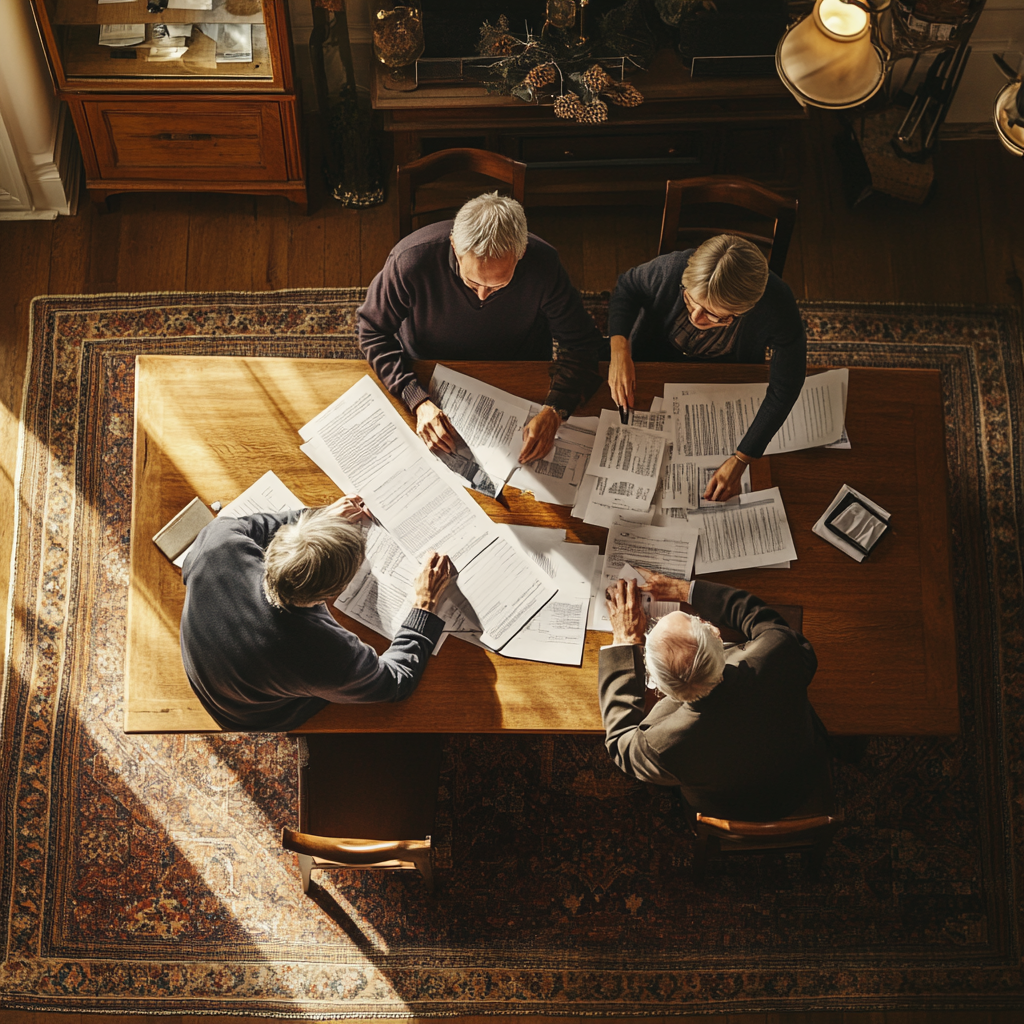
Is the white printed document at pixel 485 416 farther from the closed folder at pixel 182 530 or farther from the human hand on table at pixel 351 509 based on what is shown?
the closed folder at pixel 182 530

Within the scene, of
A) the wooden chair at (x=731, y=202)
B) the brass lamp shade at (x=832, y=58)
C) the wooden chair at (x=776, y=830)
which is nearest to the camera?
the brass lamp shade at (x=832, y=58)

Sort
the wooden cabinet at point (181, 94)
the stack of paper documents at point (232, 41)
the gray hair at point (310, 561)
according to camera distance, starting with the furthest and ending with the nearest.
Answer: the stack of paper documents at point (232, 41)
the wooden cabinet at point (181, 94)
the gray hair at point (310, 561)

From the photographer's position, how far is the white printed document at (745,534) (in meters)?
2.21

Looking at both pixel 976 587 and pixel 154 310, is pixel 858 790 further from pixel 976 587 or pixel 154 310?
pixel 154 310

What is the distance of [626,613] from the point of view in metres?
2.13

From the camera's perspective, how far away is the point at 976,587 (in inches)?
121

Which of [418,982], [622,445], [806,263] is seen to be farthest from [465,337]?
[418,982]

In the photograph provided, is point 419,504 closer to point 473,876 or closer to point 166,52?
point 473,876

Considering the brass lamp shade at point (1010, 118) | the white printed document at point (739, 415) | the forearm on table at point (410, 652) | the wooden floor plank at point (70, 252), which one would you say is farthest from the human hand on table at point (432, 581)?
the wooden floor plank at point (70, 252)

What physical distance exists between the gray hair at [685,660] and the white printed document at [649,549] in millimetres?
272

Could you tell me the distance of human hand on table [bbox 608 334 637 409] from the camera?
2.35 m

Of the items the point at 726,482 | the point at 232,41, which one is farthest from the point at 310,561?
the point at 232,41

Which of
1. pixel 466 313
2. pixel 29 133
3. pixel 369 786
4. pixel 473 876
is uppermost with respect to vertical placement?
pixel 29 133

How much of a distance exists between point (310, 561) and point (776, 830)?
1.14 metres
